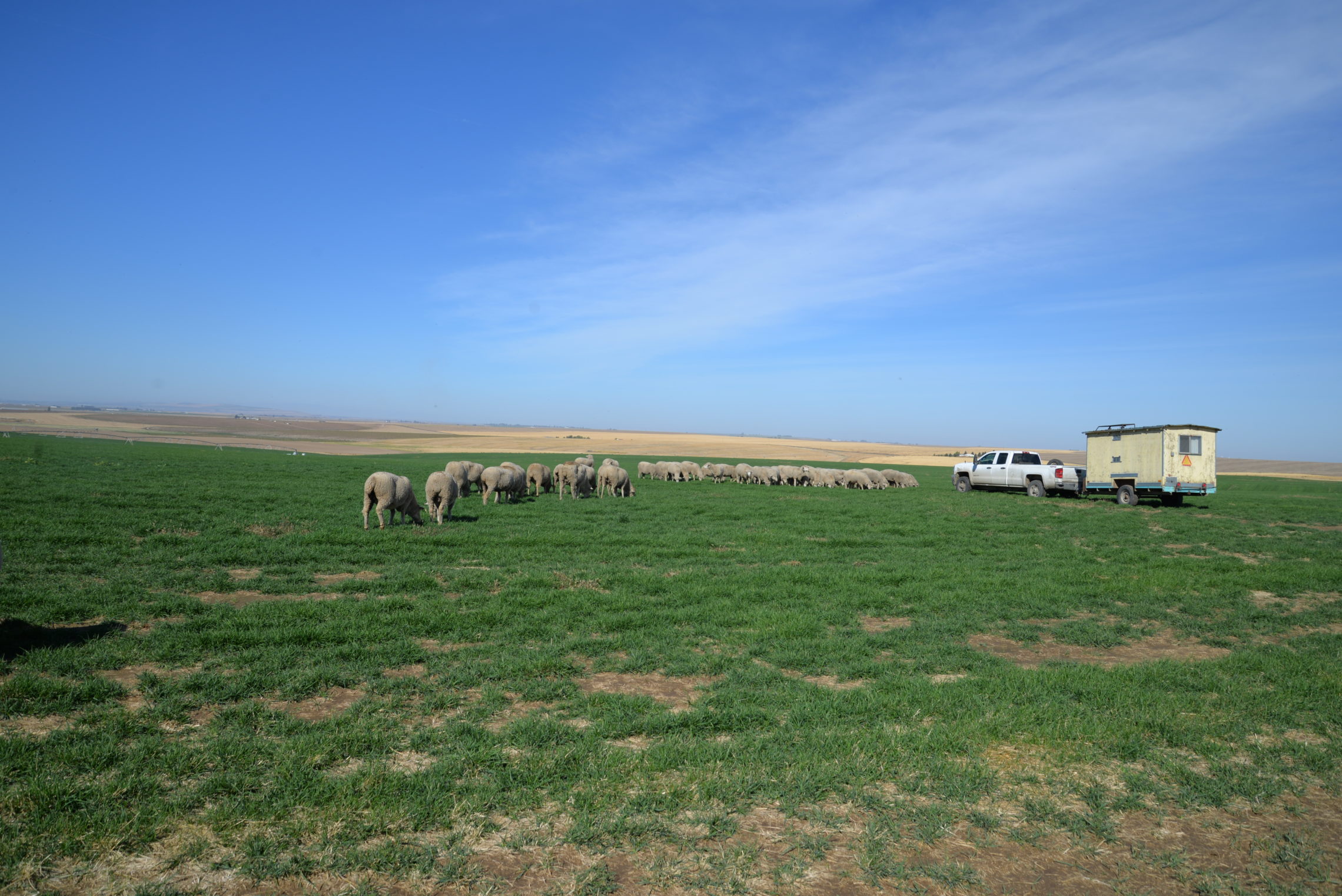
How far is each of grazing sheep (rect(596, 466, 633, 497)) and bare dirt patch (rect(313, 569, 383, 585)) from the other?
16.9m

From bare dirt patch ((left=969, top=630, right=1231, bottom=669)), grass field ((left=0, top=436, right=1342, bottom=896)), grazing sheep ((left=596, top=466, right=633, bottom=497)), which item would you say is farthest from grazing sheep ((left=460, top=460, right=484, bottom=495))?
bare dirt patch ((left=969, top=630, right=1231, bottom=669))

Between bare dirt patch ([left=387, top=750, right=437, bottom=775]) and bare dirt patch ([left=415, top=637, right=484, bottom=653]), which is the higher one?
bare dirt patch ([left=387, top=750, right=437, bottom=775])

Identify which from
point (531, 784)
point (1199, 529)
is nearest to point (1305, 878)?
point (531, 784)

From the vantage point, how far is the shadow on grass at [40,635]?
7352 millimetres

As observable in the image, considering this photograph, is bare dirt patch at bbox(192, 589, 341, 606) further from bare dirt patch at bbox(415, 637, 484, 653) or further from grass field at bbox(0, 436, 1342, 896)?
bare dirt patch at bbox(415, 637, 484, 653)

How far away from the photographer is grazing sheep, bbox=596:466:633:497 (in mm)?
29406

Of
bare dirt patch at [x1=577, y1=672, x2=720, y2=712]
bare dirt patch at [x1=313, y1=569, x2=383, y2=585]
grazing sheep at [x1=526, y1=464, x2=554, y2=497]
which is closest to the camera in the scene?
bare dirt patch at [x1=577, y1=672, x2=720, y2=712]

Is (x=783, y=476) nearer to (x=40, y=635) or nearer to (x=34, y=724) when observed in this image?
(x=40, y=635)

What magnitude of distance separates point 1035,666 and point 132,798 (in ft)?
29.8

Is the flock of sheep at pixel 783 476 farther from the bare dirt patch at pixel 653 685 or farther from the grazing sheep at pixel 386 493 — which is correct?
the bare dirt patch at pixel 653 685

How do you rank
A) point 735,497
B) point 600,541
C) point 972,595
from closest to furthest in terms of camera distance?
point 972,595 → point 600,541 → point 735,497

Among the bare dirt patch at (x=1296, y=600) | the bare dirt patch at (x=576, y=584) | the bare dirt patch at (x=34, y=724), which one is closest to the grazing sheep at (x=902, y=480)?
the bare dirt patch at (x=1296, y=600)

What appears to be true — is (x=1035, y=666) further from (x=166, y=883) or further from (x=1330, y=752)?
(x=166, y=883)

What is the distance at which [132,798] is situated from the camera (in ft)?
15.1
